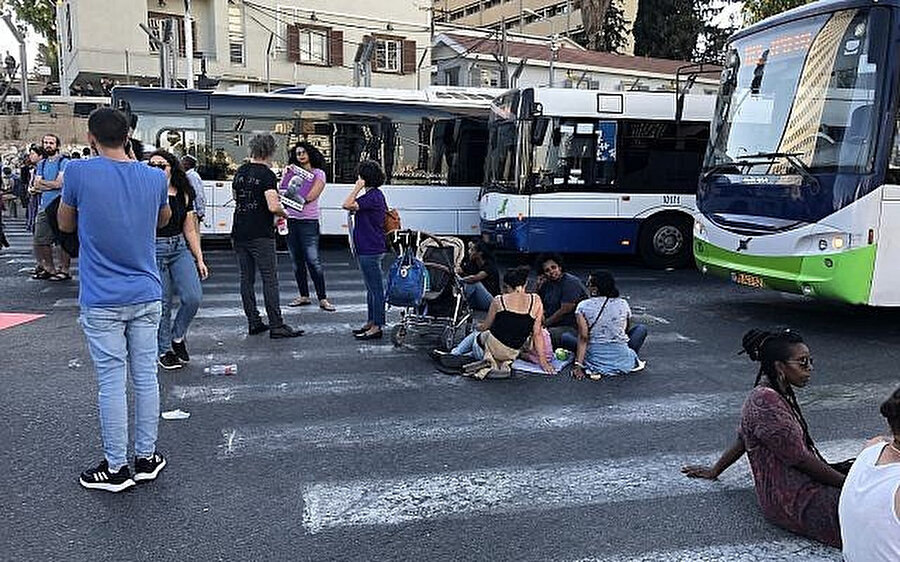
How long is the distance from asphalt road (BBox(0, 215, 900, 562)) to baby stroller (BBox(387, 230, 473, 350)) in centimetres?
23

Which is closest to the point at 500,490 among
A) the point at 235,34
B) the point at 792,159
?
the point at 792,159

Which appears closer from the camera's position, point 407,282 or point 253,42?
point 407,282

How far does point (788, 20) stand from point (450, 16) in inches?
2465

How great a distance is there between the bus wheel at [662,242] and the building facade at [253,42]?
1464 centimetres

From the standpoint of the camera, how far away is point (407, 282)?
7340 millimetres

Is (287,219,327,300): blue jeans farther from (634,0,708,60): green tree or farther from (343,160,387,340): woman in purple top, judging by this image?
(634,0,708,60): green tree

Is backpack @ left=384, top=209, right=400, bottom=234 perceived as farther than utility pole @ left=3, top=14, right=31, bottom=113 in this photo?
Answer: No

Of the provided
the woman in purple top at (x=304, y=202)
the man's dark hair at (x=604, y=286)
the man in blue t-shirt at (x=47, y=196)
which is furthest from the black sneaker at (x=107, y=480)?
the man in blue t-shirt at (x=47, y=196)

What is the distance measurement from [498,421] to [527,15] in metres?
54.9

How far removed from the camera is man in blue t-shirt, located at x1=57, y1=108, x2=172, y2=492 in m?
3.94

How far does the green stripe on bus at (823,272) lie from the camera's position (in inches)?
296

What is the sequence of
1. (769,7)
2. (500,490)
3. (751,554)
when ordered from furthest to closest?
(769,7) < (500,490) < (751,554)

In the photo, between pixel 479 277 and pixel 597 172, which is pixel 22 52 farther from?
pixel 479 277

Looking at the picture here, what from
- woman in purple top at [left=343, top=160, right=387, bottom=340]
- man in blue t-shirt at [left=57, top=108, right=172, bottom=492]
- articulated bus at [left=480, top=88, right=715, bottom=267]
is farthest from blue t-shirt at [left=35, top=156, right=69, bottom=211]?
man in blue t-shirt at [left=57, top=108, right=172, bottom=492]
